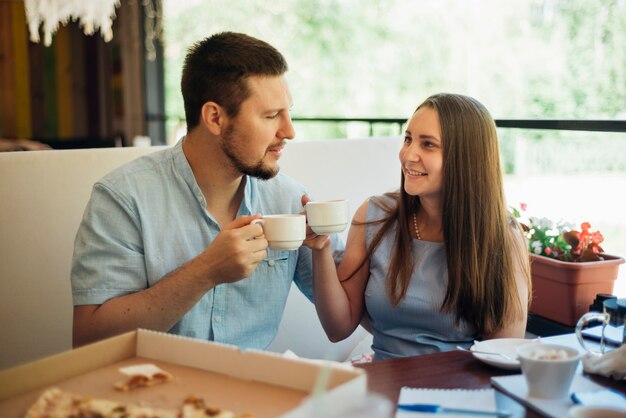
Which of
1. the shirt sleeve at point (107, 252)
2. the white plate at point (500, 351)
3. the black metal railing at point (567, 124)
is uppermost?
the black metal railing at point (567, 124)

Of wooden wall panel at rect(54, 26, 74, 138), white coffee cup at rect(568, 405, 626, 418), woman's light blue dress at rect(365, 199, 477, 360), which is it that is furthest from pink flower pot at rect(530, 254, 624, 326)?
wooden wall panel at rect(54, 26, 74, 138)

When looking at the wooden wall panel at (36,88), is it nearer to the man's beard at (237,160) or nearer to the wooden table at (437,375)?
the man's beard at (237,160)

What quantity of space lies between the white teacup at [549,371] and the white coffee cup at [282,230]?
0.53m

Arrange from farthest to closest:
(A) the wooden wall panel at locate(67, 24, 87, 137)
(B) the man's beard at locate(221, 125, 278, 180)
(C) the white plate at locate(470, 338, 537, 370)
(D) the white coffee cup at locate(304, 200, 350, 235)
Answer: (A) the wooden wall panel at locate(67, 24, 87, 137) → (B) the man's beard at locate(221, 125, 278, 180) → (D) the white coffee cup at locate(304, 200, 350, 235) → (C) the white plate at locate(470, 338, 537, 370)

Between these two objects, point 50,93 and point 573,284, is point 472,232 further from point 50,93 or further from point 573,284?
point 50,93

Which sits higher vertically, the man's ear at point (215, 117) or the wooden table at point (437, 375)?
the man's ear at point (215, 117)

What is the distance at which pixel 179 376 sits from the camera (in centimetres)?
97

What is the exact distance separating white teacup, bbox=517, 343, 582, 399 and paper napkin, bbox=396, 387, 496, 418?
69mm

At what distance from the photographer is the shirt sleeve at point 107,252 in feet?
4.91

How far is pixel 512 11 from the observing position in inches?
302

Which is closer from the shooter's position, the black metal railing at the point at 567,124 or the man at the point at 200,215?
the man at the point at 200,215

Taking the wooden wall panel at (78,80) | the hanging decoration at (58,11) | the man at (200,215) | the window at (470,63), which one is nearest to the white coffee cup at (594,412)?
the man at (200,215)

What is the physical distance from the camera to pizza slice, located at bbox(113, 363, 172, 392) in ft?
3.08

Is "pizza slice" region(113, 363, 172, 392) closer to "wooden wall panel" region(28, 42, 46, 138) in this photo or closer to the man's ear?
the man's ear
